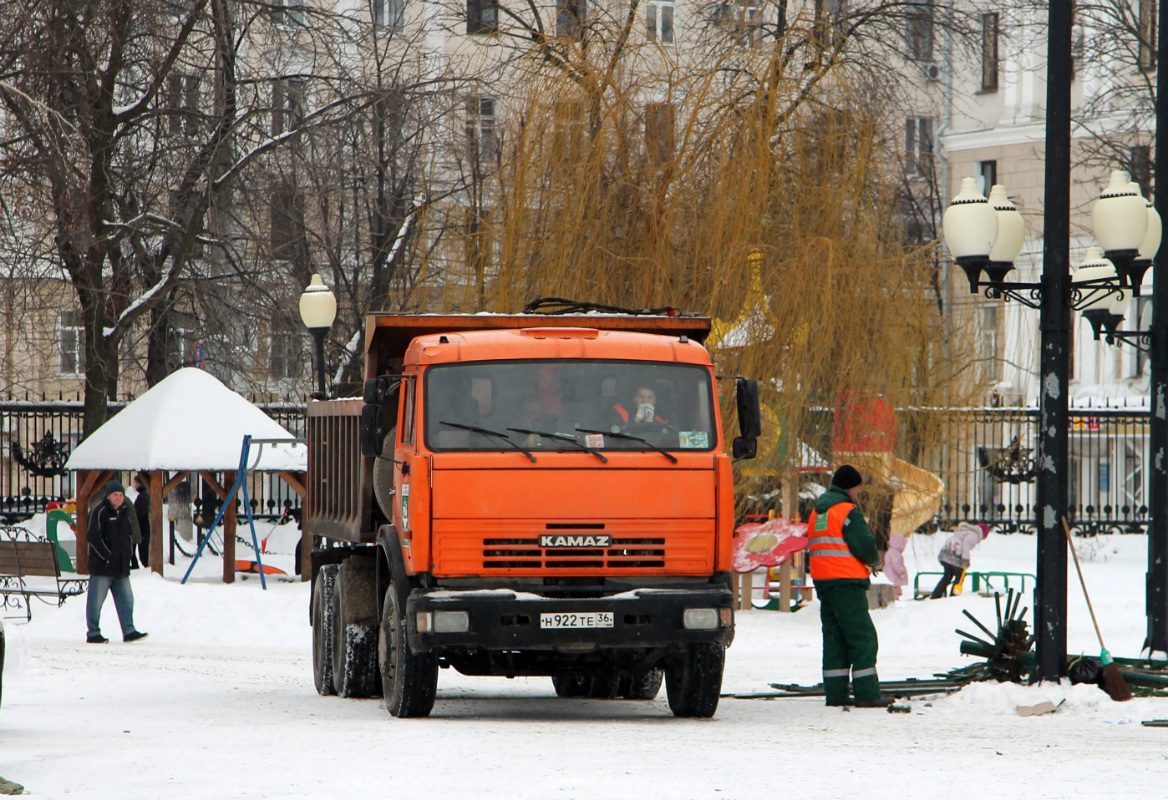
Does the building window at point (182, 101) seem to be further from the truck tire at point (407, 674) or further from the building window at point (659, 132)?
the truck tire at point (407, 674)

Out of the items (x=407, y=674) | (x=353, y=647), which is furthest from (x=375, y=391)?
(x=353, y=647)

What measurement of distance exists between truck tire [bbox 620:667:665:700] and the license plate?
2.70m

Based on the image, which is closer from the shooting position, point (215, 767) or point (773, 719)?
point (215, 767)

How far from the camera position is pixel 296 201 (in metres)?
28.6

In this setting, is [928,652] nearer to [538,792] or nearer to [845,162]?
[845,162]

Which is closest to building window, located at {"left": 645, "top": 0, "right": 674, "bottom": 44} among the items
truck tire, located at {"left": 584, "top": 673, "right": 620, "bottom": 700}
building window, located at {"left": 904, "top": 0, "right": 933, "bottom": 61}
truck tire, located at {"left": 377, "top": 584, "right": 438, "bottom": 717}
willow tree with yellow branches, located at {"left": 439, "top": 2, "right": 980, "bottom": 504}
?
willow tree with yellow branches, located at {"left": 439, "top": 2, "right": 980, "bottom": 504}

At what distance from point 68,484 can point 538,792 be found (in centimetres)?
2759

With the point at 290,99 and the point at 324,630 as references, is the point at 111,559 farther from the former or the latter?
the point at 290,99

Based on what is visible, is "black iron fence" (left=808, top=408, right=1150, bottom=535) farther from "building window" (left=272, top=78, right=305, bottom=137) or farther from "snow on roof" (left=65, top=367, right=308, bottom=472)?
"building window" (left=272, top=78, right=305, bottom=137)

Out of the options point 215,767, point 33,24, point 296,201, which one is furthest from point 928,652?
point 296,201

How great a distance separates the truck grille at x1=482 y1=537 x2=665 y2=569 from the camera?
10.6 m

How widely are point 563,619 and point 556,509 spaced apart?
679mm

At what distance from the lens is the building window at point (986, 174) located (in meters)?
48.0

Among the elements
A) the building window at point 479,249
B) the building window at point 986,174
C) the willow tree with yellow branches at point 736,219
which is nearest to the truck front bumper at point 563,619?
the willow tree with yellow branches at point 736,219
